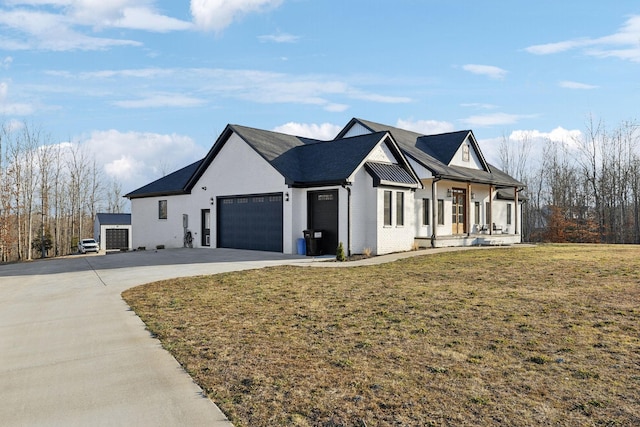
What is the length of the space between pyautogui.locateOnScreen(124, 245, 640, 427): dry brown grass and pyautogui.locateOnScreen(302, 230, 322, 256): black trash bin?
26.2ft

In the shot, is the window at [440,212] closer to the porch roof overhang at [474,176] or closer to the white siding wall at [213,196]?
the porch roof overhang at [474,176]

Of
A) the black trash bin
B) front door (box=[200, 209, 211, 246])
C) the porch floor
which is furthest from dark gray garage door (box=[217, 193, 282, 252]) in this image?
the porch floor

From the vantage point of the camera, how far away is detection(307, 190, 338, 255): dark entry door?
66.7 ft

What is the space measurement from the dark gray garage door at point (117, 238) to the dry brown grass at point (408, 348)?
132ft

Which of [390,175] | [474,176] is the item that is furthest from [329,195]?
[474,176]

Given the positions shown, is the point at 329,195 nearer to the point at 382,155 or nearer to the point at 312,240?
the point at 312,240

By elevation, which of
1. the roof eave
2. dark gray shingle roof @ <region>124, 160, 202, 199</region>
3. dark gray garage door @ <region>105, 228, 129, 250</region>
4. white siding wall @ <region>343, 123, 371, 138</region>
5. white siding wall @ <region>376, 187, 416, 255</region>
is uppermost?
white siding wall @ <region>343, 123, 371, 138</region>

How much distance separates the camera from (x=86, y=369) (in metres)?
5.49

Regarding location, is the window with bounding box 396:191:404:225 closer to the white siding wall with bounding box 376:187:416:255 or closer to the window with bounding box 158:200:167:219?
the white siding wall with bounding box 376:187:416:255

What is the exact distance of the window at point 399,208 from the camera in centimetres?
2134

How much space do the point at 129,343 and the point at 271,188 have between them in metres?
15.4

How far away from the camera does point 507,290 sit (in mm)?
A: 10836

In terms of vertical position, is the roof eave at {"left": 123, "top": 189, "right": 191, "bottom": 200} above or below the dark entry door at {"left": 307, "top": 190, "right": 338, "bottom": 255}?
above

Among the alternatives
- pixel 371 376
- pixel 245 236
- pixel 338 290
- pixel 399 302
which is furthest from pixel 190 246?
pixel 371 376
